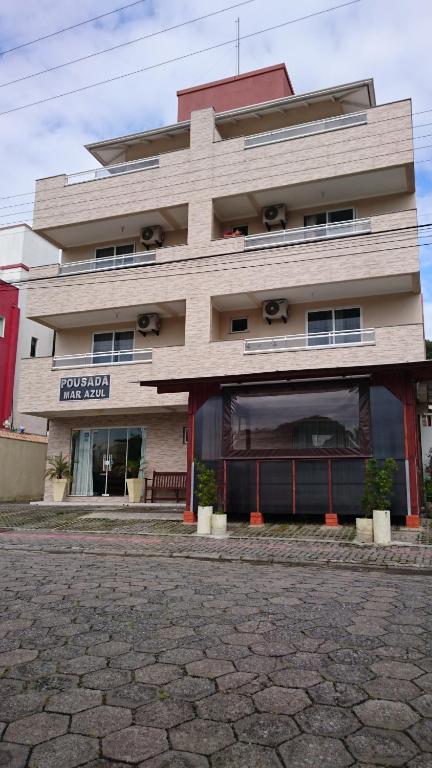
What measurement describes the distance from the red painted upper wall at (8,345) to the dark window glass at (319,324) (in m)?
16.5

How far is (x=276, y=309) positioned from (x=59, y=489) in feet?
35.9

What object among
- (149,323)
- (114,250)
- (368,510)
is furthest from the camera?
(114,250)

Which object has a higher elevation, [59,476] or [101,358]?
[101,358]

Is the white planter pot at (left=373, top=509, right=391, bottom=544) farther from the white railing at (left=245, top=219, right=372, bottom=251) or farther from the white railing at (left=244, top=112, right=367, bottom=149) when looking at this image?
the white railing at (left=244, top=112, right=367, bottom=149)

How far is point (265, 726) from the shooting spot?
3.03 m

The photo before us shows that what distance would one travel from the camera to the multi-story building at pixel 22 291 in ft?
100

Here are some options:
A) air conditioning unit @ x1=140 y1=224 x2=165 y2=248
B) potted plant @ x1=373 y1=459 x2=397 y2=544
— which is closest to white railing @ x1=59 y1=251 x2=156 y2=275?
air conditioning unit @ x1=140 y1=224 x2=165 y2=248

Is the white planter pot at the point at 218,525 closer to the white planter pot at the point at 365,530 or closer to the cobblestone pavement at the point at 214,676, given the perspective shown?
the white planter pot at the point at 365,530

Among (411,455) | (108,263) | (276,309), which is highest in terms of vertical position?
(108,263)

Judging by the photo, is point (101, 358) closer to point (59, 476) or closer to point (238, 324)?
point (59, 476)

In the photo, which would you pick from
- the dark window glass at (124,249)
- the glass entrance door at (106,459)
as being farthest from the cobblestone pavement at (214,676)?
the dark window glass at (124,249)

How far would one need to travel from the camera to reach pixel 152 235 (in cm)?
2405

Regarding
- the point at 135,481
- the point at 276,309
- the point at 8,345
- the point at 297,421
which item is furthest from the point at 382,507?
the point at 8,345

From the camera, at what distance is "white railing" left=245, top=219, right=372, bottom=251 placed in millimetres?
20609
